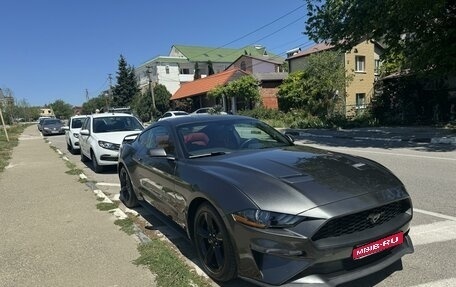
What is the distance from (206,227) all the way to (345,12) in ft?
52.9

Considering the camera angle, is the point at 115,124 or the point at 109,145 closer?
the point at 109,145

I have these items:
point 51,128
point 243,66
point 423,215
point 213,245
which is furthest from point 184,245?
point 243,66

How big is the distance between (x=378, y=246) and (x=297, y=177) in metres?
0.85

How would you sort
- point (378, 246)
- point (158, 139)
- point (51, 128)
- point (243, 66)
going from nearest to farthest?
point (378, 246) → point (158, 139) → point (51, 128) → point (243, 66)

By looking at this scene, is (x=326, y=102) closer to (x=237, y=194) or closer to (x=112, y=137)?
(x=112, y=137)

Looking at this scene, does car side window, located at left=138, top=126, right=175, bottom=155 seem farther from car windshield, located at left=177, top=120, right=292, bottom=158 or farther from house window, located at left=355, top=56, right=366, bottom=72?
house window, located at left=355, top=56, right=366, bottom=72

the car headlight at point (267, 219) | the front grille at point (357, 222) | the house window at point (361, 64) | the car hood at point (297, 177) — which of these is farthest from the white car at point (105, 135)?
the house window at point (361, 64)

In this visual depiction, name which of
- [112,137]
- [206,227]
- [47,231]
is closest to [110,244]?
[47,231]

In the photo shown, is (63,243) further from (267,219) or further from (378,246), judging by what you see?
(378,246)

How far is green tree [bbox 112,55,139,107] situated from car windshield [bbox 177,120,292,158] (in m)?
76.5

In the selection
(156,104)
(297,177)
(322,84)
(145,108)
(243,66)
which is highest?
(243,66)

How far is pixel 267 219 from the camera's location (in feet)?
10.8

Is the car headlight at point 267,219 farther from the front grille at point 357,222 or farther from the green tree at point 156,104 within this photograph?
the green tree at point 156,104

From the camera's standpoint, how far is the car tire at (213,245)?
12.1 ft
